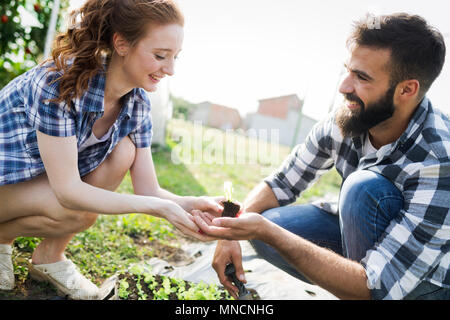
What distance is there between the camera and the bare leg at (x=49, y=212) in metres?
1.98

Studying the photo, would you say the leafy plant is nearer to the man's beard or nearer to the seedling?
the seedling

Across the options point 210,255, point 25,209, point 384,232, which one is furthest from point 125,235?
point 384,232

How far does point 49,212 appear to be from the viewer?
1.99 metres

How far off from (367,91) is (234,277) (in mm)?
1460

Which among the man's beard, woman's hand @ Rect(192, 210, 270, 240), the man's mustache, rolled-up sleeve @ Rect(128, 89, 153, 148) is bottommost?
woman's hand @ Rect(192, 210, 270, 240)

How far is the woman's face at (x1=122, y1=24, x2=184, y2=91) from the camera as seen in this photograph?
78.0 inches

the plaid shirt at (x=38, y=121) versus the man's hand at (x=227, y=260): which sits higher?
the plaid shirt at (x=38, y=121)

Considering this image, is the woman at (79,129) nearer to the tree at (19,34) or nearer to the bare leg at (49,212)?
the bare leg at (49,212)

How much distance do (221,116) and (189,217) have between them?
33.6 meters

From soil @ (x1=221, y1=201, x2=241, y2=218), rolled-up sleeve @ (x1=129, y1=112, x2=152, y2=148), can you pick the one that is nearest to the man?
soil @ (x1=221, y1=201, x2=241, y2=218)

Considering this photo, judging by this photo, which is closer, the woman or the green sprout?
the woman

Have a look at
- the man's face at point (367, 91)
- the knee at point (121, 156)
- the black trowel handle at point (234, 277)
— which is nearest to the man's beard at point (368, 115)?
the man's face at point (367, 91)

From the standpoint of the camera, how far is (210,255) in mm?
3139
